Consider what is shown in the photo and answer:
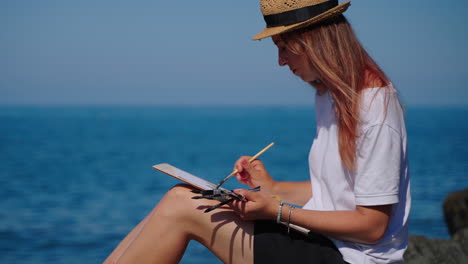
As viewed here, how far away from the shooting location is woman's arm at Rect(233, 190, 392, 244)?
2201 mm

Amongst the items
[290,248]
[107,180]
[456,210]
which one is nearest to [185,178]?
[290,248]

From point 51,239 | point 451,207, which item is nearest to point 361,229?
point 451,207

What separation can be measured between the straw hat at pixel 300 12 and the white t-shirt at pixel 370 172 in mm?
335

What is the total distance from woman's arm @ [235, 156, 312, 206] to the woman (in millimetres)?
295

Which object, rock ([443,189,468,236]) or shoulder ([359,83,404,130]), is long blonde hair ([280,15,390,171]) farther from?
rock ([443,189,468,236])

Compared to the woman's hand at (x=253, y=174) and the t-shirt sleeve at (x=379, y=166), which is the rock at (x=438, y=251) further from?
the t-shirt sleeve at (x=379, y=166)

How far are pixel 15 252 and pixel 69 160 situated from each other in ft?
43.0

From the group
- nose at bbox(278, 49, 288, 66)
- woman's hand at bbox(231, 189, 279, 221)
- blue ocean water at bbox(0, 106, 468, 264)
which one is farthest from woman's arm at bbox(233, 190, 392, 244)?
nose at bbox(278, 49, 288, 66)

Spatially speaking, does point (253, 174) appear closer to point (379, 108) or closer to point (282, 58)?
point (282, 58)

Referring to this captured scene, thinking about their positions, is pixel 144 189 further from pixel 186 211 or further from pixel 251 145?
pixel 251 145

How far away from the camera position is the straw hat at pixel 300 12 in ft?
7.52

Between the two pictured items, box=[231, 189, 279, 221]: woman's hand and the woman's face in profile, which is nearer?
box=[231, 189, 279, 221]: woman's hand

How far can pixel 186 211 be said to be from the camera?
7.66 ft

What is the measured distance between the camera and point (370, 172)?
7.07ft
